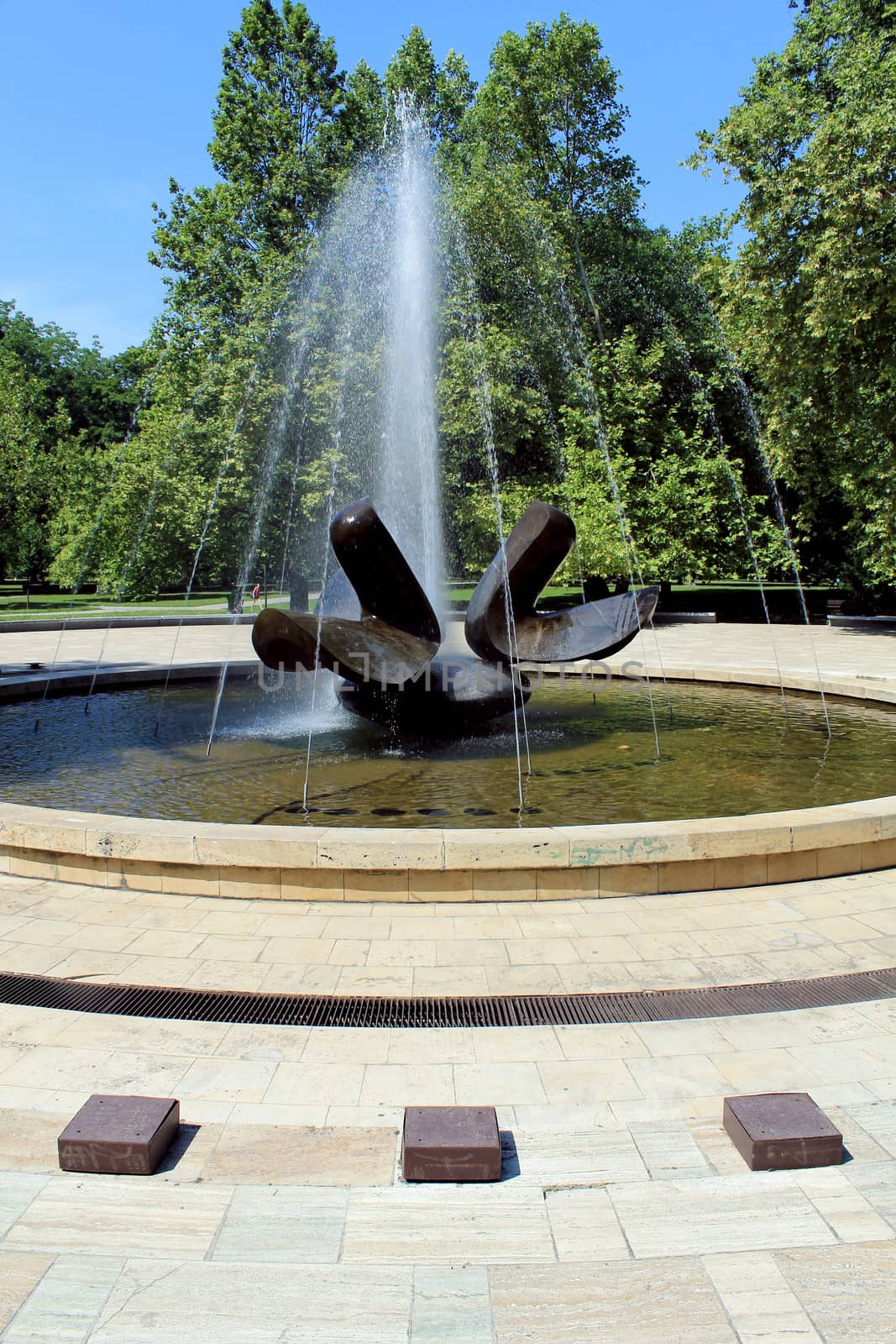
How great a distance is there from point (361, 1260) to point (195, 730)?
8.87 meters

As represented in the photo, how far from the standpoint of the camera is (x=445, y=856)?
572cm

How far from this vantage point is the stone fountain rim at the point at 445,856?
5.76m

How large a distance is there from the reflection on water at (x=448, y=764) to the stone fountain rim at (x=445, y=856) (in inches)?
53.2

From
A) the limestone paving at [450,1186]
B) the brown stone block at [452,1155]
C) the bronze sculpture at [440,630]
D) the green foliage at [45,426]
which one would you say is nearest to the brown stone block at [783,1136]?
the limestone paving at [450,1186]

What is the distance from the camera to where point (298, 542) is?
31.6 m

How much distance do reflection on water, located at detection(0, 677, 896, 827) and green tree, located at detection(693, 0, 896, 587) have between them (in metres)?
10.9

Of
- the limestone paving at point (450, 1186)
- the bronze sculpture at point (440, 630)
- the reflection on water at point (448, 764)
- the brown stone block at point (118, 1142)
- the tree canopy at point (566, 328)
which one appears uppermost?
the tree canopy at point (566, 328)

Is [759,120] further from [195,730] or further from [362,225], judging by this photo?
[195,730]

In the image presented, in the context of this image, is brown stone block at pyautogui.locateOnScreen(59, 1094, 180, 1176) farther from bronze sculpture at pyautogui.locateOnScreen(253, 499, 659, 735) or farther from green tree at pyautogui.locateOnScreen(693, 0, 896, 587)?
green tree at pyautogui.locateOnScreen(693, 0, 896, 587)

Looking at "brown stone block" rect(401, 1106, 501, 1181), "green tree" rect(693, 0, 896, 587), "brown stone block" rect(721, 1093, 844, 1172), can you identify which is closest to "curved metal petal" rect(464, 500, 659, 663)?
"brown stone block" rect(721, 1093, 844, 1172)

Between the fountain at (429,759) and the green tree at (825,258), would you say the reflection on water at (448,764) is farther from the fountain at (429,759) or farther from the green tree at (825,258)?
the green tree at (825,258)

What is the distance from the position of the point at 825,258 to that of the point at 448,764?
16254 millimetres

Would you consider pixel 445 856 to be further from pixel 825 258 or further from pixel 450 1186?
pixel 825 258

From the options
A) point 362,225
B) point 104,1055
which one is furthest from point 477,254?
point 104,1055
